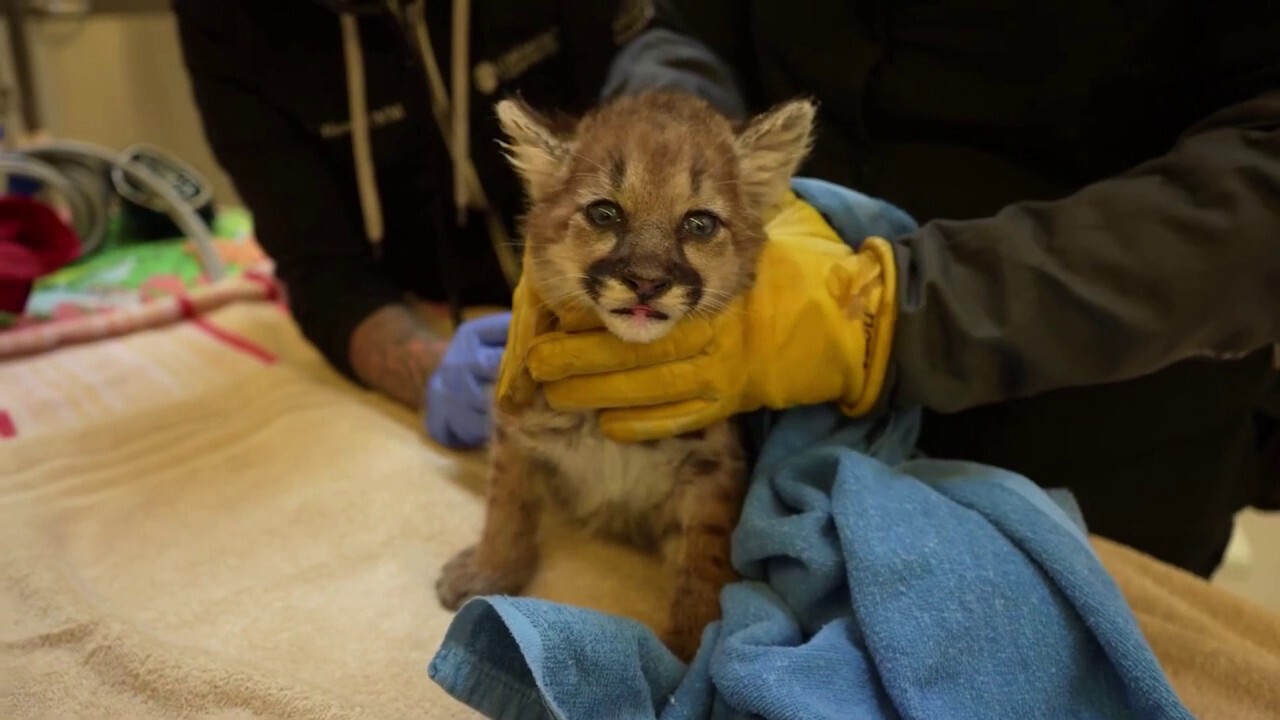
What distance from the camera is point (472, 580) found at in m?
1.29

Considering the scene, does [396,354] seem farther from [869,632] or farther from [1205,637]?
[1205,637]

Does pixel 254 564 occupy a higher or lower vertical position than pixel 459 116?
lower

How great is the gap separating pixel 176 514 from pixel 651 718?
88 centimetres

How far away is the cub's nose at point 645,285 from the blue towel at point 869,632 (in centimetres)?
30

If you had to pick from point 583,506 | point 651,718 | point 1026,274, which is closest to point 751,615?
point 651,718

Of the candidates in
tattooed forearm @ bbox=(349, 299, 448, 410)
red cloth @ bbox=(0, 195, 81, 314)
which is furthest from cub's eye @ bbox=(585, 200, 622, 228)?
red cloth @ bbox=(0, 195, 81, 314)

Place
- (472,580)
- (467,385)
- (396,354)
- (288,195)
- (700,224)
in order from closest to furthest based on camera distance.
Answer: (700,224), (472,580), (467,385), (396,354), (288,195)

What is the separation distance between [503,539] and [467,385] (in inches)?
12.4

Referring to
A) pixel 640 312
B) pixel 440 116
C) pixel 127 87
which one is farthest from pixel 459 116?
pixel 127 87

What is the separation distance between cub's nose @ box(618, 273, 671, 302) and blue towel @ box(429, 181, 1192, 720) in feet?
1.00

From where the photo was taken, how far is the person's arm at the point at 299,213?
190 cm

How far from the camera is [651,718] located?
954 mm

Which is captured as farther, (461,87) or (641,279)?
(461,87)

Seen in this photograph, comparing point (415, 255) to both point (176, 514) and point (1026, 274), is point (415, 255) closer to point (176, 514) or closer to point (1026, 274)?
point (176, 514)
